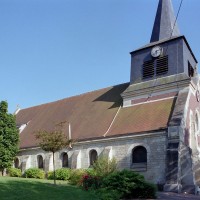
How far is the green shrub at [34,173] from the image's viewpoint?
24609 millimetres

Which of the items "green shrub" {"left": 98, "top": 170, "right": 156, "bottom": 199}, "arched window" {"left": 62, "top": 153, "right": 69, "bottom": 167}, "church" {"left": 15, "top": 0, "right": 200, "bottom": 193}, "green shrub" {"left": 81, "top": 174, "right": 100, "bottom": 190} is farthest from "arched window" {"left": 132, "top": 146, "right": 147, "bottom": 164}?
"green shrub" {"left": 98, "top": 170, "right": 156, "bottom": 199}

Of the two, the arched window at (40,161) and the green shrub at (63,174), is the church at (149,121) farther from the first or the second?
the green shrub at (63,174)

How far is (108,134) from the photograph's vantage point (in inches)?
898

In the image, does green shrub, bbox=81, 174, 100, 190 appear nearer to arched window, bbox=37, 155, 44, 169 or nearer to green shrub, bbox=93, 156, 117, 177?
green shrub, bbox=93, 156, 117, 177

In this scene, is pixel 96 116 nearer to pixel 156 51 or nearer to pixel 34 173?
pixel 34 173

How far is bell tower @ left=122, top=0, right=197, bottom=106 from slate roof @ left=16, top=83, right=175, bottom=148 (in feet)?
3.56

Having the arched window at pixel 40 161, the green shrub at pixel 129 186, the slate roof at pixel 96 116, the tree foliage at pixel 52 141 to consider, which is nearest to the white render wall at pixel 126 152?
the arched window at pixel 40 161

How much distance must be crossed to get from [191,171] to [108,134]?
6.72 metres

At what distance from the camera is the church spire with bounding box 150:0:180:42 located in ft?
85.7

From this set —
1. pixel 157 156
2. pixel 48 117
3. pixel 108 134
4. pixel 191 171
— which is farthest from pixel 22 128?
pixel 191 171

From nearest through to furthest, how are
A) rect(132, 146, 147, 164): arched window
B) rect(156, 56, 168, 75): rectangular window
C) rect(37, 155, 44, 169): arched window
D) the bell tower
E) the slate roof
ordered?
rect(132, 146, 147, 164): arched window → the slate roof → the bell tower → rect(156, 56, 168, 75): rectangular window → rect(37, 155, 44, 169): arched window

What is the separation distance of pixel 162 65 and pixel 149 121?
5.14 metres

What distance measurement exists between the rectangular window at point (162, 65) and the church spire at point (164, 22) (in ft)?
7.51

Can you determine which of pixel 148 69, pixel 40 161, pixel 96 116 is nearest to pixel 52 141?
pixel 96 116
